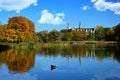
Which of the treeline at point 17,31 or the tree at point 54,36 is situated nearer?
the treeline at point 17,31

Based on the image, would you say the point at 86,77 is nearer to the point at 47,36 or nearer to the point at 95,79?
the point at 95,79

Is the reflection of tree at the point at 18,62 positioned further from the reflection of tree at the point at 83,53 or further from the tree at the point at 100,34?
the tree at the point at 100,34

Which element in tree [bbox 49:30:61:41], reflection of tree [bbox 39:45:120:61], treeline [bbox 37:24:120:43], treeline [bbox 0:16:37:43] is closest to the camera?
reflection of tree [bbox 39:45:120:61]

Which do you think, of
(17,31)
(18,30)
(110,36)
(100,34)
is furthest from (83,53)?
(100,34)

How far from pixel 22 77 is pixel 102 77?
6378 millimetres

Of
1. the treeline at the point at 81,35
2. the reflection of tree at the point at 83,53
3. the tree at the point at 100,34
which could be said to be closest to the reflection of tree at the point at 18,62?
the reflection of tree at the point at 83,53

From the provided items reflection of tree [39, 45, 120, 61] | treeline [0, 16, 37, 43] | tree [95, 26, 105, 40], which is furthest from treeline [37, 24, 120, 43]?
reflection of tree [39, 45, 120, 61]

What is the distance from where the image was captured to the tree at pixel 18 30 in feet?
221

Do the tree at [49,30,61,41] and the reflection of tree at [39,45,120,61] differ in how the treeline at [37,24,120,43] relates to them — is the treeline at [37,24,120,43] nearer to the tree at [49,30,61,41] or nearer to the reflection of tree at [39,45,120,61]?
the tree at [49,30,61,41]

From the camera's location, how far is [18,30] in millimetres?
69875

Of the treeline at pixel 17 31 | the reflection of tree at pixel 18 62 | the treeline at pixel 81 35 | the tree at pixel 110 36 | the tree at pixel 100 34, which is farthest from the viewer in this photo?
the tree at pixel 100 34

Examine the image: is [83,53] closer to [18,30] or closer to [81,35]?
[18,30]

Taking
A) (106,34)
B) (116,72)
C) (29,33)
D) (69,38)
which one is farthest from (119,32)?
(116,72)

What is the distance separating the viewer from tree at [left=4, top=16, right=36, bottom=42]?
2655 inches
